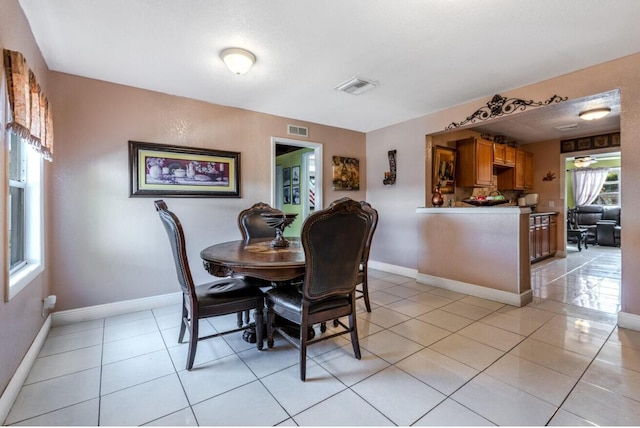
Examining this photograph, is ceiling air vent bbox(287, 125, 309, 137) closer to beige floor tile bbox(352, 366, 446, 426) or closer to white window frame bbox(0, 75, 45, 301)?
white window frame bbox(0, 75, 45, 301)

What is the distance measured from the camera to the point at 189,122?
11.0ft

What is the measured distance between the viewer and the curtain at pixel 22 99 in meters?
1.56

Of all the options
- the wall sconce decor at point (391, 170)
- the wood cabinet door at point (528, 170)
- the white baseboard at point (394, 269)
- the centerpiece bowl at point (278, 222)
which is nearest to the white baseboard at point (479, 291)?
the white baseboard at point (394, 269)

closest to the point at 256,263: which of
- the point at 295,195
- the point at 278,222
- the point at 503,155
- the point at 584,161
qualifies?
the point at 278,222

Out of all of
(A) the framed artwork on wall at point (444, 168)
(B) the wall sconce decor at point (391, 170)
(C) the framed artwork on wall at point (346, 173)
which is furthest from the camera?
(C) the framed artwork on wall at point (346, 173)

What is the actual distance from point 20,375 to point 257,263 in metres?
1.56

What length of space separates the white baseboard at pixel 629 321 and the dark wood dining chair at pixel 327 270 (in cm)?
244

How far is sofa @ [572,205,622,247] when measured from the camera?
695 cm

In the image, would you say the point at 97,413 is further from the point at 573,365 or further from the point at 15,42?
the point at 573,365

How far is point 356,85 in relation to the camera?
3061 millimetres

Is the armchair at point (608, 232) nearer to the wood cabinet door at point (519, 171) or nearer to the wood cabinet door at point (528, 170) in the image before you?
the wood cabinet door at point (528, 170)

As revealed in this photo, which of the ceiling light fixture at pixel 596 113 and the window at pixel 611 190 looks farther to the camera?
the window at pixel 611 190

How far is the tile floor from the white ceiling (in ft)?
7.72

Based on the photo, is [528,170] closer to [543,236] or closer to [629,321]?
[543,236]
